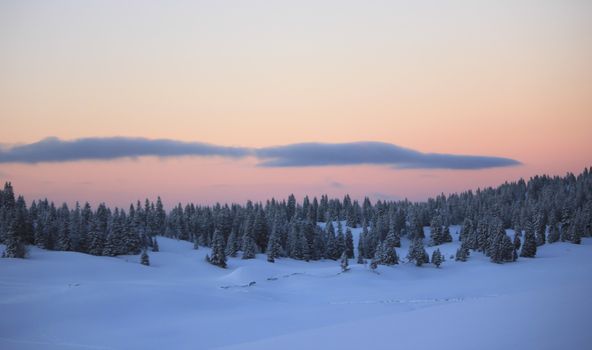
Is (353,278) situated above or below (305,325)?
below

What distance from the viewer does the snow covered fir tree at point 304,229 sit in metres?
77.9

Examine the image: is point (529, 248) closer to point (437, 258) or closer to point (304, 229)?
point (437, 258)

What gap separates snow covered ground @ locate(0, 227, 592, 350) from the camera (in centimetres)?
1329

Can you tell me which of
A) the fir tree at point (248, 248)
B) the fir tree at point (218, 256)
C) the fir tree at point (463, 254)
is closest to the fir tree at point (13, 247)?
the fir tree at point (218, 256)

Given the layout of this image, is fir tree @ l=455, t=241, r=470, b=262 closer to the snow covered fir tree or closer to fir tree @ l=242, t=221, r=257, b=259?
the snow covered fir tree

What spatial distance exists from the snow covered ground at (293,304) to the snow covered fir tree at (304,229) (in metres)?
3.57

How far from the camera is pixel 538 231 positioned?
95.9 metres

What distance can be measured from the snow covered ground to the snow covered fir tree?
11.7 feet

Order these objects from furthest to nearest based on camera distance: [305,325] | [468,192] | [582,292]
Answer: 1. [468,192]
2. [305,325]
3. [582,292]

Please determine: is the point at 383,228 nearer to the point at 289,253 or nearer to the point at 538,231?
the point at 289,253

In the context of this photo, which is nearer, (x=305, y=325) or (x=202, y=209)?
(x=305, y=325)

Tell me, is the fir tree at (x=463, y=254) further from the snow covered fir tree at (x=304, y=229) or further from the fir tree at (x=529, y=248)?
the fir tree at (x=529, y=248)

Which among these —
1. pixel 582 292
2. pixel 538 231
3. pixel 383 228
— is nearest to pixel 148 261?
pixel 383 228

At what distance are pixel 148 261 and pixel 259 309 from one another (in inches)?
1561
